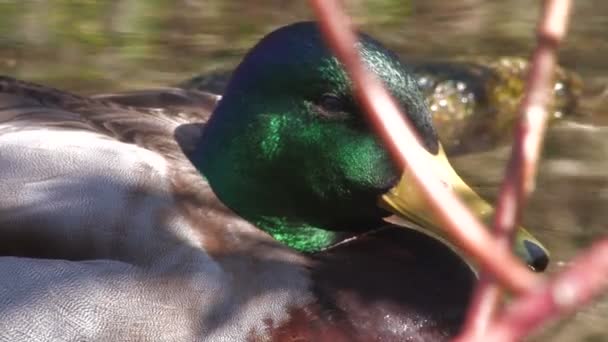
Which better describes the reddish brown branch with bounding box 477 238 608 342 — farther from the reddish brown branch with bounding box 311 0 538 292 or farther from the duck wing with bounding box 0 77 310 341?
the duck wing with bounding box 0 77 310 341

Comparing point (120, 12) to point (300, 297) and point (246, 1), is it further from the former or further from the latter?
point (300, 297)

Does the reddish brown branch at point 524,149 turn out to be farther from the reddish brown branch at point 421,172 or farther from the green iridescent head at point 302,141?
the green iridescent head at point 302,141

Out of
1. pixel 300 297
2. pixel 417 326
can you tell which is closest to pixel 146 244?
pixel 300 297

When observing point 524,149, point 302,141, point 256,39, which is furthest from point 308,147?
point 256,39

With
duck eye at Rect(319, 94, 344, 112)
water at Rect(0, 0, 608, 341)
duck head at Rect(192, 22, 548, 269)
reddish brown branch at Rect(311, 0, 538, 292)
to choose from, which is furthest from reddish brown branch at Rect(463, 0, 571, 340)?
water at Rect(0, 0, 608, 341)

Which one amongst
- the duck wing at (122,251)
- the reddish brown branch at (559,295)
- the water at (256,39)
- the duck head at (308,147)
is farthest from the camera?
the water at (256,39)

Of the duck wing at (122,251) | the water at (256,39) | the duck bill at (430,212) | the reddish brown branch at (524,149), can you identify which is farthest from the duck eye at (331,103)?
the reddish brown branch at (524,149)
